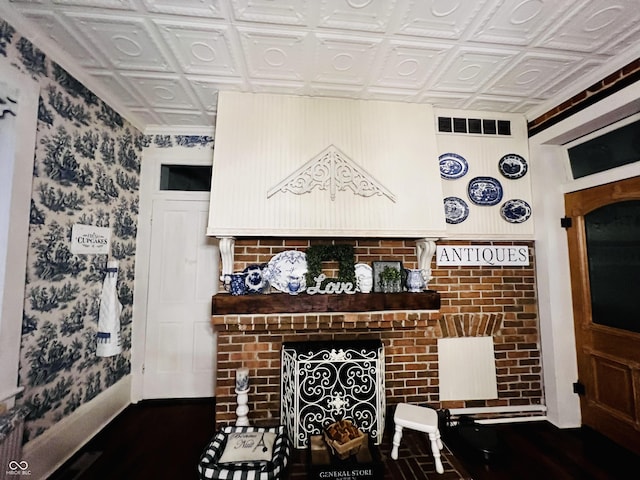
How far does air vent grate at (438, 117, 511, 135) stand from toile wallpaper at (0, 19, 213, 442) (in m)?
2.93

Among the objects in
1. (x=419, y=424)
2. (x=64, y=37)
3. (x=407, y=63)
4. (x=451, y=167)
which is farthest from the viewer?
(x=451, y=167)

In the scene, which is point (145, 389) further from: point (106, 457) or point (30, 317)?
point (30, 317)

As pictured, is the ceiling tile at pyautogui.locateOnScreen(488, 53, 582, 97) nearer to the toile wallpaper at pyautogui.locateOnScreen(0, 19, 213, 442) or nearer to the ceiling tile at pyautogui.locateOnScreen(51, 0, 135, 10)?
the ceiling tile at pyautogui.locateOnScreen(51, 0, 135, 10)

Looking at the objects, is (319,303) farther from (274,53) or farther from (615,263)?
(615,263)

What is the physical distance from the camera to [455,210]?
2.67 meters

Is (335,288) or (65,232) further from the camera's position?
(335,288)

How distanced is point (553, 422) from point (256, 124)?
356cm

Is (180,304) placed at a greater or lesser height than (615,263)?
lesser

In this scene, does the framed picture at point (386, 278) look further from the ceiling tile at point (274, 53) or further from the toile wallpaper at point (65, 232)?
the toile wallpaper at point (65, 232)

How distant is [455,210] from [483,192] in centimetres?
31

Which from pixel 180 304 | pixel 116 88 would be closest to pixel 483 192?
pixel 180 304

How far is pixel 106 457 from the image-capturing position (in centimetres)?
211

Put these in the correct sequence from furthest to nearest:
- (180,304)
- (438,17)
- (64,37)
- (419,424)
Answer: (180,304), (419,424), (64,37), (438,17)

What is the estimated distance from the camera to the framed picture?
2404mm
